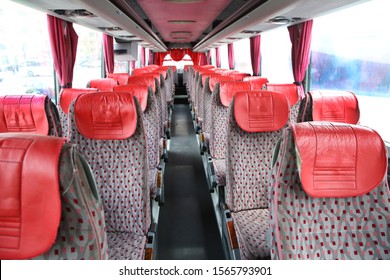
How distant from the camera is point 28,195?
97 cm

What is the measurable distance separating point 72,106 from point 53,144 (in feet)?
3.99

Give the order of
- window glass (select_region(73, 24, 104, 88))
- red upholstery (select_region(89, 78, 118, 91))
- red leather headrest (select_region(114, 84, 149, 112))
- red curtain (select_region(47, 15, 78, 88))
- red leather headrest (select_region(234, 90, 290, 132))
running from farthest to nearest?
window glass (select_region(73, 24, 104, 88)), red upholstery (select_region(89, 78, 118, 91)), red curtain (select_region(47, 15, 78, 88)), red leather headrest (select_region(114, 84, 149, 112)), red leather headrest (select_region(234, 90, 290, 132))

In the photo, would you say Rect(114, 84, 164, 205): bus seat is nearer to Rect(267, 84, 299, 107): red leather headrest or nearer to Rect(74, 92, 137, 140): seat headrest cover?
Rect(74, 92, 137, 140): seat headrest cover

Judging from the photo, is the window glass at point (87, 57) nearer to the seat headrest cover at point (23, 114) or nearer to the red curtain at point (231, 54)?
the seat headrest cover at point (23, 114)

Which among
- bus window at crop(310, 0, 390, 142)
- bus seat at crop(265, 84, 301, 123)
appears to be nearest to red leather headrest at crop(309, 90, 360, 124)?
bus window at crop(310, 0, 390, 142)

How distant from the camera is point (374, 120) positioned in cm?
385

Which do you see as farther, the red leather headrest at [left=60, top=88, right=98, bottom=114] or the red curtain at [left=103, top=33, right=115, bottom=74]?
the red curtain at [left=103, top=33, right=115, bottom=74]

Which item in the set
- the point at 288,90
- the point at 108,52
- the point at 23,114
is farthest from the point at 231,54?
the point at 23,114

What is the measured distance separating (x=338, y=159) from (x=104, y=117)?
146cm

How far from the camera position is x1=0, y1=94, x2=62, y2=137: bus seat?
8.67 ft

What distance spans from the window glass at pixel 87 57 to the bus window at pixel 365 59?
4413 millimetres

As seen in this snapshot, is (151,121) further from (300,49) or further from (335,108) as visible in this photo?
(300,49)

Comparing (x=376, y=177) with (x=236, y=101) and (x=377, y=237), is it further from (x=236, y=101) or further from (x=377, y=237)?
(x=236, y=101)
